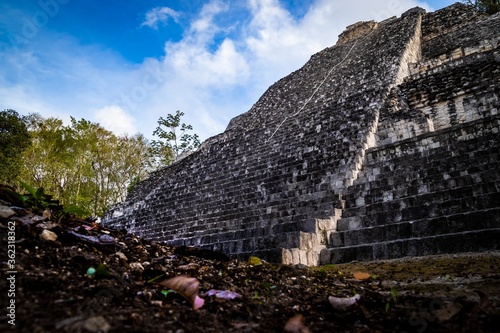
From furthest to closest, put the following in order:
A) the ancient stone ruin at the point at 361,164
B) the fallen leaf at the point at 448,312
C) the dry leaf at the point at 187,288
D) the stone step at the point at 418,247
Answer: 1. the ancient stone ruin at the point at 361,164
2. the stone step at the point at 418,247
3. the dry leaf at the point at 187,288
4. the fallen leaf at the point at 448,312

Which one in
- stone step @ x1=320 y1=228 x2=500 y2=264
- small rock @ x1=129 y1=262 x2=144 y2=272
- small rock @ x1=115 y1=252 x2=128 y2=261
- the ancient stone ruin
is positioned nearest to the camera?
small rock @ x1=129 y1=262 x2=144 y2=272

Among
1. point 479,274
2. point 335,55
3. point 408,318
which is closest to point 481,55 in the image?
point 335,55

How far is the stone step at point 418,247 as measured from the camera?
3.74m

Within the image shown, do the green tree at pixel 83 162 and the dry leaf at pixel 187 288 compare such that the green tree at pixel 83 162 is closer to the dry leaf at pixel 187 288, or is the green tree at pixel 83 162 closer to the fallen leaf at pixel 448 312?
the dry leaf at pixel 187 288

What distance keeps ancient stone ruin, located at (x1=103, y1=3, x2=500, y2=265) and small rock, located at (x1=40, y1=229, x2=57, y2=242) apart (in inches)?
106

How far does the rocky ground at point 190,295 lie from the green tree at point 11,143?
15.1 metres

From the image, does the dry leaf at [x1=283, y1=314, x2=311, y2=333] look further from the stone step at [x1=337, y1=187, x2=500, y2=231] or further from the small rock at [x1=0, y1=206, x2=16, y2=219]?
the stone step at [x1=337, y1=187, x2=500, y2=231]

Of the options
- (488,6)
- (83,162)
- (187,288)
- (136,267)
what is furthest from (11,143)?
(488,6)

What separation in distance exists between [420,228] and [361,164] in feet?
9.73

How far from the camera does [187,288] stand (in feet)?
6.56

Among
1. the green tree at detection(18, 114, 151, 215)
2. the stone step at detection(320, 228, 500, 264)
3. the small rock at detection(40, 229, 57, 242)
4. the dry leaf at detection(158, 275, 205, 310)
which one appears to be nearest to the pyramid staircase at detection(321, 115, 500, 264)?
the stone step at detection(320, 228, 500, 264)

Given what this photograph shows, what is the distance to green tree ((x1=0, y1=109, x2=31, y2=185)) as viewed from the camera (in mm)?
14836

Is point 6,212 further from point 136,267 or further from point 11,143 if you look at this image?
point 11,143

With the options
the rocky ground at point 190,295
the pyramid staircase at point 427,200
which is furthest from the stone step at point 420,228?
the rocky ground at point 190,295
